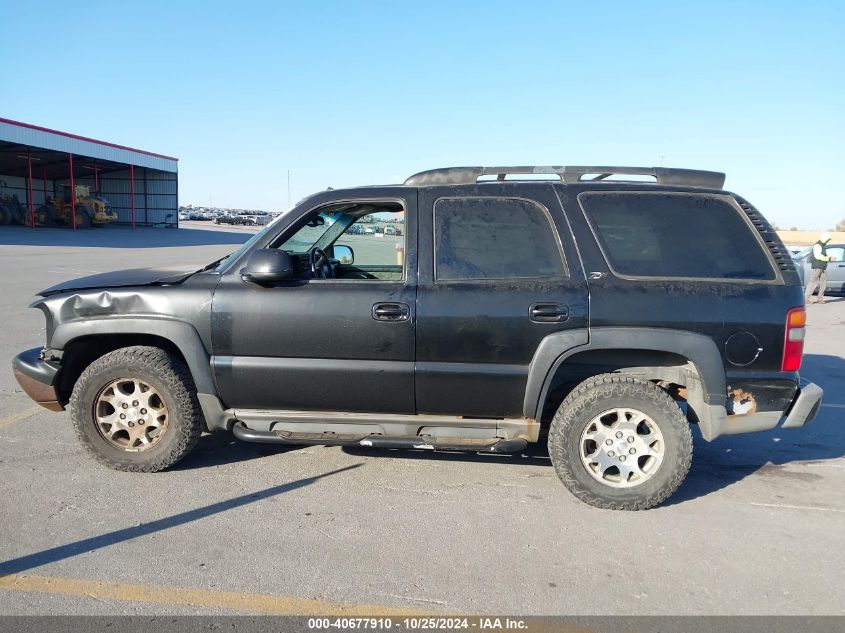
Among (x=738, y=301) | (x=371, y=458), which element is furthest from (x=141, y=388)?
(x=738, y=301)

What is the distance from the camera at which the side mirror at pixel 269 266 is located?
12.2 ft

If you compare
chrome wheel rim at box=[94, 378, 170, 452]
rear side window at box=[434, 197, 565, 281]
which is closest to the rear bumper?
rear side window at box=[434, 197, 565, 281]

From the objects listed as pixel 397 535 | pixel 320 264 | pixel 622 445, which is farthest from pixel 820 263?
pixel 397 535

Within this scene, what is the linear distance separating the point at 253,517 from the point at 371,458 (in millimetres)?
1102

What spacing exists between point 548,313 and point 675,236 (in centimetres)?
96

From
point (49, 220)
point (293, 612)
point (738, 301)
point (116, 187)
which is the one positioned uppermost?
point (116, 187)

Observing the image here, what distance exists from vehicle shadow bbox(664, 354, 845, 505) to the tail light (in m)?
1.01

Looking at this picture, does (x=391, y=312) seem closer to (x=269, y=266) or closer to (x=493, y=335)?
(x=493, y=335)

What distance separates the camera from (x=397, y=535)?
11.0 ft

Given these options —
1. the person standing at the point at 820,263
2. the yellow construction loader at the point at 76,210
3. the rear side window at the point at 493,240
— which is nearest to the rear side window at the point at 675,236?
the rear side window at the point at 493,240

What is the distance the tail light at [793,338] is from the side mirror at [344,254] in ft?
10.6

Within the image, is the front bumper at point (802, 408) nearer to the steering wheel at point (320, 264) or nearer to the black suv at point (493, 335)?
the black suv at point (493, 335)

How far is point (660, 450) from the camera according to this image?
12.1ft

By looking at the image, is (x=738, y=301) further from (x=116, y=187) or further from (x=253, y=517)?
(x=116, y=187)
